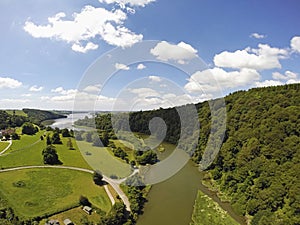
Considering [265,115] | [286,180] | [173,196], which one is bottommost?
[173,196]

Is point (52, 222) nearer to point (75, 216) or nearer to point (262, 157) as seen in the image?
point (75, 216)

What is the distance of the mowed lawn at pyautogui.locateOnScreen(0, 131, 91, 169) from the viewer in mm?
42312

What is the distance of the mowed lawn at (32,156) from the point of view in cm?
4231

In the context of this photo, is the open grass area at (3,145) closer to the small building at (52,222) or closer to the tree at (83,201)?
the tree at (83,201)

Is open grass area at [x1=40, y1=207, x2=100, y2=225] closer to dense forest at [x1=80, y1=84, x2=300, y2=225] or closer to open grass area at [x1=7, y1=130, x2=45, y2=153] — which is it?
dense forest at [x1=80, y1=84, x2=300, y2=225]

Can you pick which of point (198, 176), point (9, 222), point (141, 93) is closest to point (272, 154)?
point (198, 176)

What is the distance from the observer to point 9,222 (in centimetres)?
2189

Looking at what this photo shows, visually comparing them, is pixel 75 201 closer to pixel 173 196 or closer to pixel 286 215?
pixel 173 196

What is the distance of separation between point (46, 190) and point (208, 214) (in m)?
19.0

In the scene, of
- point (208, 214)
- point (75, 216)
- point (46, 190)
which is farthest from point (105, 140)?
point (208, 214)

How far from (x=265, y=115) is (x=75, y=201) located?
30521 millimetres

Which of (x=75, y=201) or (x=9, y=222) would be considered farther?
(x=75, y=201)

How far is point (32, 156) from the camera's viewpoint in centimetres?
4675

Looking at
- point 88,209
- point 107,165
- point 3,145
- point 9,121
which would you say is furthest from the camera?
point 9,121
